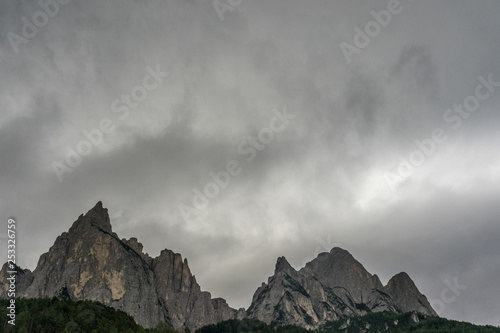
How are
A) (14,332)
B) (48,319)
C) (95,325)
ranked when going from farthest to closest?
1. (95,325)
2. (48,319)
3. (14,332)

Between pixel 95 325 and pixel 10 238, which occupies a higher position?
pixel 10 238

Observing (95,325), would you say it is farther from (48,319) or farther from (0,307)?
(0,307)

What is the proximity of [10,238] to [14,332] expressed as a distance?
4519 inches

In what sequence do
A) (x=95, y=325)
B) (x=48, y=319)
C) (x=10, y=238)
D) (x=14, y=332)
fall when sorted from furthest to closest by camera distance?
(x=95, y=325) < (x=48, y=319) < (x=14, y=332) < (x=10, y=238)

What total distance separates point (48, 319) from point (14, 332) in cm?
1948

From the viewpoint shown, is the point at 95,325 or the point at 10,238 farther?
the point at 95,325

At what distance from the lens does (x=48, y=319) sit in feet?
602

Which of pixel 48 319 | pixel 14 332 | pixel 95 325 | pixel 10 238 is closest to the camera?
pixel 10 238

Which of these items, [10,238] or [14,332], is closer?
[10,238]

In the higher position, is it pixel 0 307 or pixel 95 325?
pixel 0 307

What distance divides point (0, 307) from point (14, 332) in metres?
38.3

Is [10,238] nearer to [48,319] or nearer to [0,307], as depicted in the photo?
[48,319]

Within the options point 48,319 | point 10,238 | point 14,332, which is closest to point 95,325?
point 48,319

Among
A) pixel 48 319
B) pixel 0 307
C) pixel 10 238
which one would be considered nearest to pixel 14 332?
pixel 48 319
